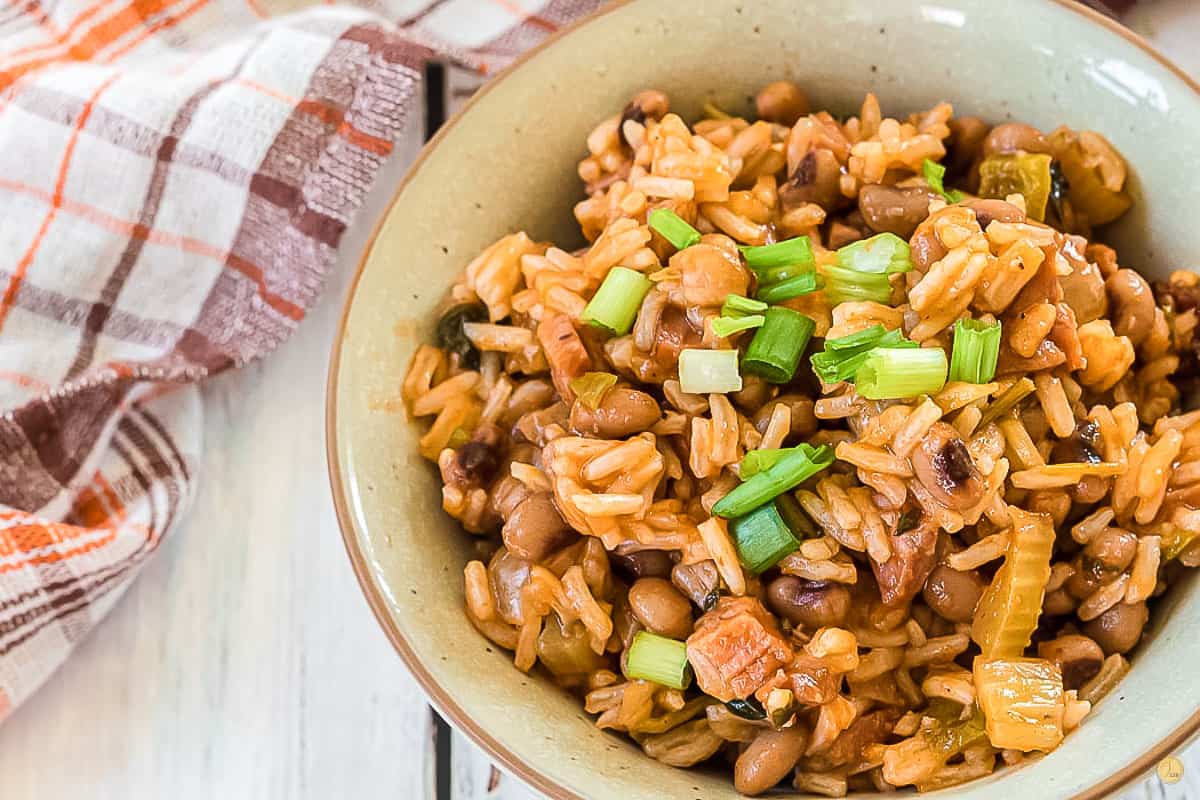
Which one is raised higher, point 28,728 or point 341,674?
point 341,674

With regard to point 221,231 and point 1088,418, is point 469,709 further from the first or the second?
point 221,231

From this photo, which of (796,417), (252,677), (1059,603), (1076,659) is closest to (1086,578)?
(1059,603)

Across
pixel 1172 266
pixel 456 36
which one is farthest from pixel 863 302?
pixel 456 36

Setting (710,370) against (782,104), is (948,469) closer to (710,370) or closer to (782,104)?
(710,370)

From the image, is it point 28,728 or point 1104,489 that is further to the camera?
point 28,728

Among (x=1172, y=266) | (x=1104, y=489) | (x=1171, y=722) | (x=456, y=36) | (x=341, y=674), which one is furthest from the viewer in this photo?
(x=456, y=36)

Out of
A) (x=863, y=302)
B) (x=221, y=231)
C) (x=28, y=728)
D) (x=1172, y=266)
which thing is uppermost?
(x=1172, y=266)
